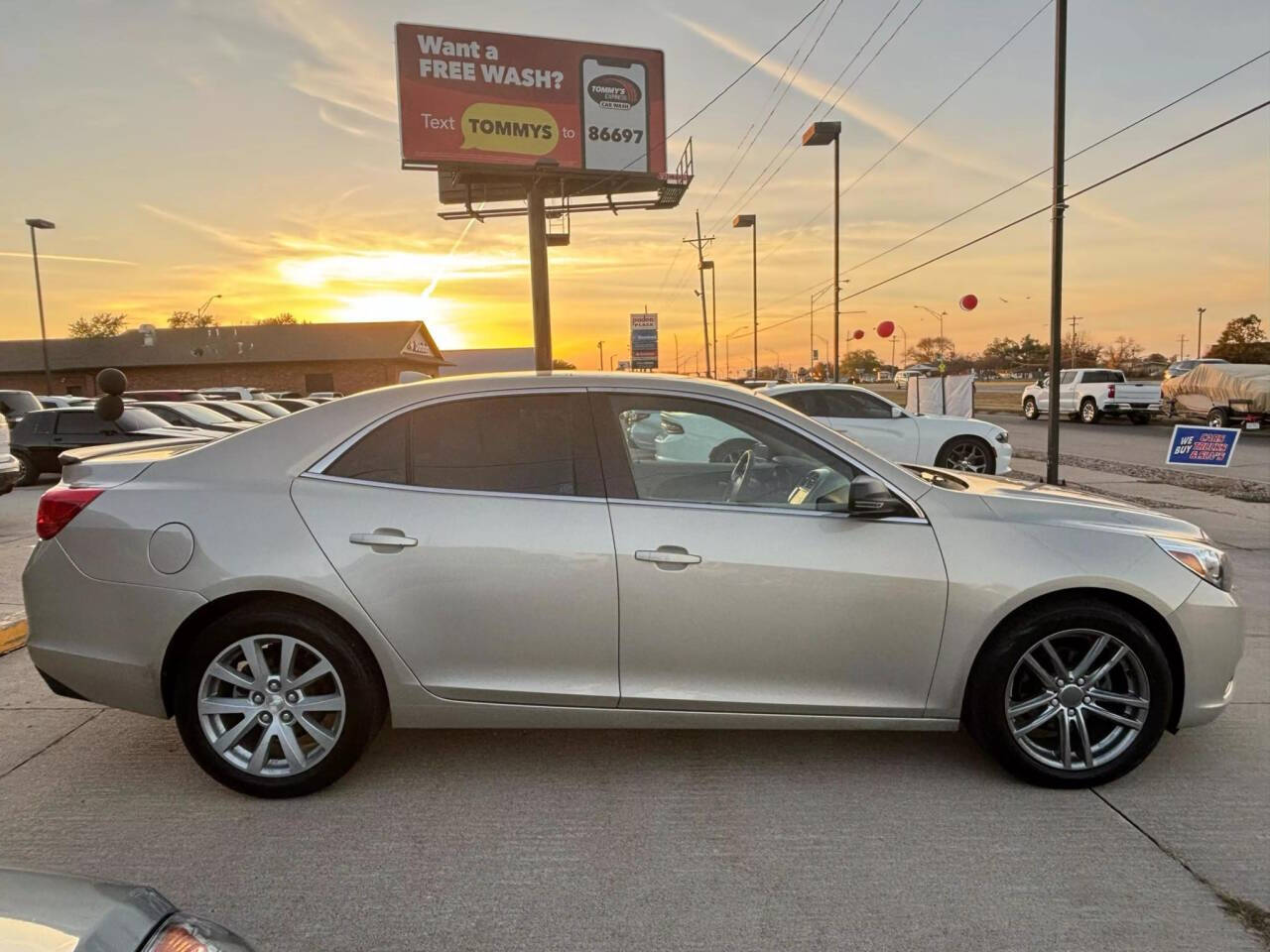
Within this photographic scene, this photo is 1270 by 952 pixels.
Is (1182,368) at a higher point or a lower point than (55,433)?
higher

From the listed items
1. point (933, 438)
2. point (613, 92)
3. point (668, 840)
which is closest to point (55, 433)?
point (933, 438)

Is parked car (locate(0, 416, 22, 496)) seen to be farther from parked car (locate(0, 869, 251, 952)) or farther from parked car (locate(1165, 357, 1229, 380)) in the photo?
parked car (locate(1165, 357, 1229, 380))

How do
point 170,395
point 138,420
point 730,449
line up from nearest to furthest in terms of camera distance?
point 730,449 → point 138,420 → point 170,395

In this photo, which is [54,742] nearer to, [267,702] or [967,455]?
[267,702]

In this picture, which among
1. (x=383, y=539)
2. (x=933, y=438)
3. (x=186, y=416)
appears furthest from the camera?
(x=186, y=416)

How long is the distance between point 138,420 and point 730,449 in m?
12.9

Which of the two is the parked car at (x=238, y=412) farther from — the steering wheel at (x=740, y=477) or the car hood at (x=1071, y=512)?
the car hood at (x=1071, y=512)

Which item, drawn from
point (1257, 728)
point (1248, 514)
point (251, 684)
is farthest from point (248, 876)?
point (1248, 514)

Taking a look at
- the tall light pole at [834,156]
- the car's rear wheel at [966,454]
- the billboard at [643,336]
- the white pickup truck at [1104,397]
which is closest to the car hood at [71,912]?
the car's rear wheel at [966,454]

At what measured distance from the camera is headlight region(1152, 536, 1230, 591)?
325 cm

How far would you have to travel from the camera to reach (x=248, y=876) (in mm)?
2701

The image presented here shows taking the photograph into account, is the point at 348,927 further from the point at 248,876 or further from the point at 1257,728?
the point at 1257,728

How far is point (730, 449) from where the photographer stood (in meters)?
3.50

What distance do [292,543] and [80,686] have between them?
1086 mm
